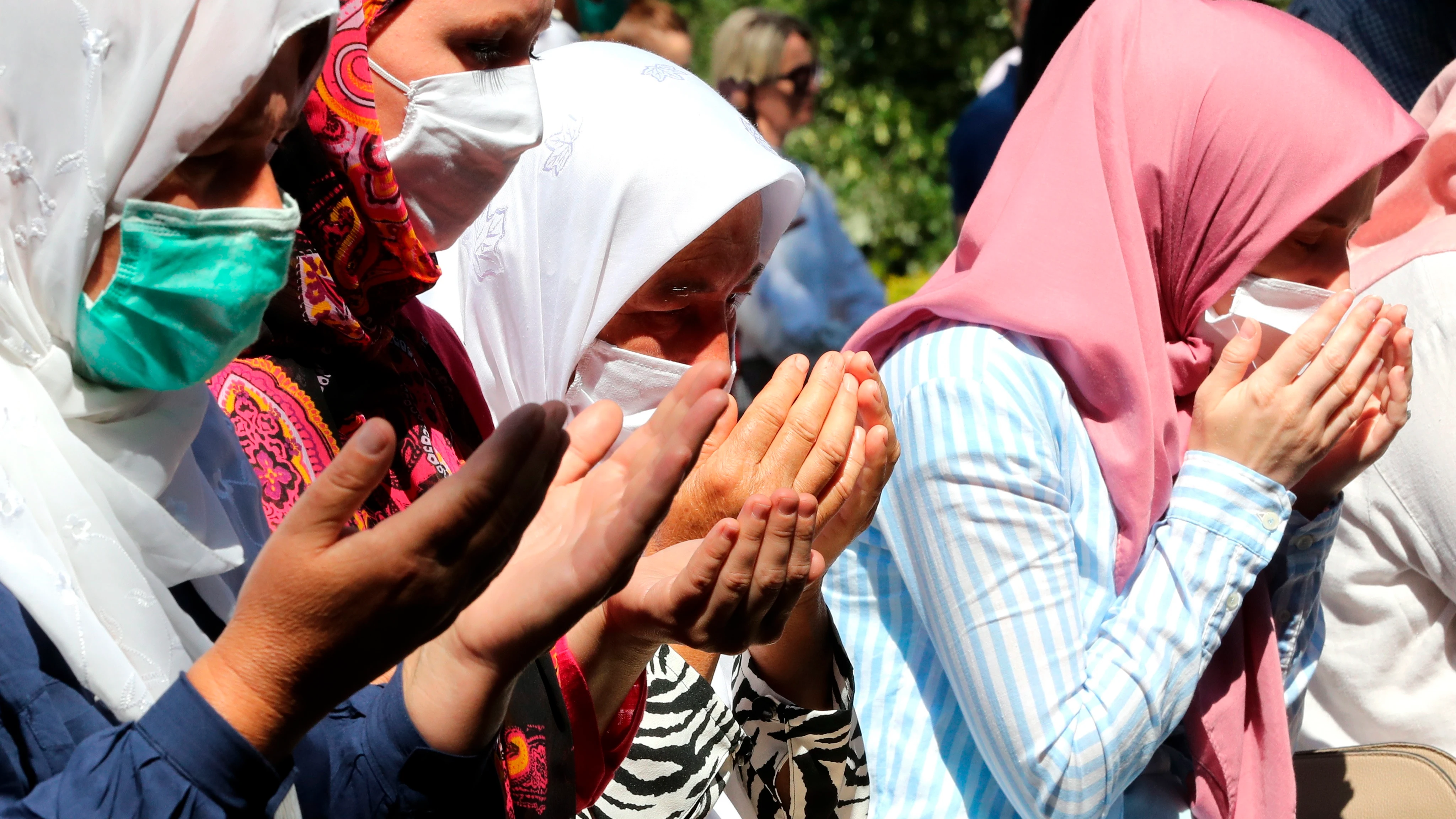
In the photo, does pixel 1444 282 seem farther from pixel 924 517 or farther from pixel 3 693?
pixel 3 693

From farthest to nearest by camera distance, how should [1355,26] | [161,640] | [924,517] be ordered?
[1355,26] → [924,517] → [161,640]

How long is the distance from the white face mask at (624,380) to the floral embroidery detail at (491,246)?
0.23 metres

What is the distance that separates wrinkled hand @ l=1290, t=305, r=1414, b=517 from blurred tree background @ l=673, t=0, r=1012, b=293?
8.28 meters

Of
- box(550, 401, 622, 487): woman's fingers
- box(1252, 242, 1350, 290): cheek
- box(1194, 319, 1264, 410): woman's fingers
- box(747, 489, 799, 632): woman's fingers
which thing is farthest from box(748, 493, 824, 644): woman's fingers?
box(1252, 242, 1350, 290): cheek

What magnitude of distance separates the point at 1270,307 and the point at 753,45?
4.17 m

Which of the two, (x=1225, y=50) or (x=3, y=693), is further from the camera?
(x=1225, y=50)

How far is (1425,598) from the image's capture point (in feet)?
8.48

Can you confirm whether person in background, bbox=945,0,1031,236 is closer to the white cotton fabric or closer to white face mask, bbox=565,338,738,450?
the white cotton fabric

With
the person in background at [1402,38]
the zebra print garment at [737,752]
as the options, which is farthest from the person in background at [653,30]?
the zebra print garment at [737,752]

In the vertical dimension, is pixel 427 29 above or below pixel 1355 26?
above

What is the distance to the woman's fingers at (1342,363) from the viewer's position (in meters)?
2.15

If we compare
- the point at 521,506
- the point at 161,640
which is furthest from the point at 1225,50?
the point at 161,640

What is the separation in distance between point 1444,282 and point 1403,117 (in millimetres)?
330

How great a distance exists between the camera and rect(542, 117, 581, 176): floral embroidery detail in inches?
93.1
